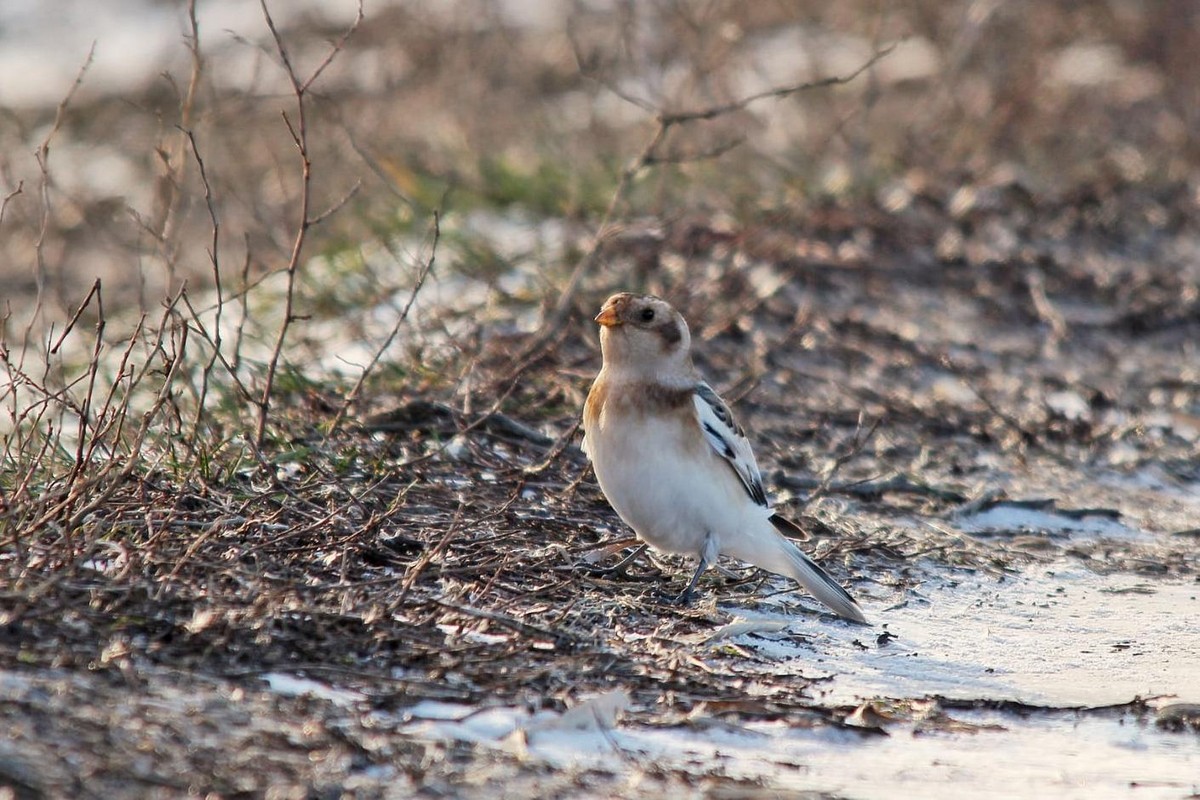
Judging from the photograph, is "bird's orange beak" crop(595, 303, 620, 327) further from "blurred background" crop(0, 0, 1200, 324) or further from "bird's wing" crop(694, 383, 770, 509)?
"blurred background" crop(0, 0, 1200, 324)

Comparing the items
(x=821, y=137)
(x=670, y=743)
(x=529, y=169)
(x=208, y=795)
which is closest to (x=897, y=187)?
(x=821, y=137)

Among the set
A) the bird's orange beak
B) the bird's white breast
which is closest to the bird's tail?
the bird's white breast

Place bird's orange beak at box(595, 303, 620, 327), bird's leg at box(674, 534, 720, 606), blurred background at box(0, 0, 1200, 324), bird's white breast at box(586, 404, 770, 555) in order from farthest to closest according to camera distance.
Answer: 1. blurred background at box(0, 0, 1200, 324)
2. bird's orange beak at box(595, 303, 620, 327)
3. bird's leg at box(674, 534, 720, 606)
4. bird's white breast at box(586, 404, 770, 555)

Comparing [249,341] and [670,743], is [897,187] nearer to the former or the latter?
[249,341]

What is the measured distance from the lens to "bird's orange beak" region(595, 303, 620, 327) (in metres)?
4.64

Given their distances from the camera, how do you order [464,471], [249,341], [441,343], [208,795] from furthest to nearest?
[249,341], [441,343], [464,471], [208,795]

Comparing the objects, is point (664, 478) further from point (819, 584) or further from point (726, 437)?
point (819, 584)

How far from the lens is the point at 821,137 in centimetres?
1017

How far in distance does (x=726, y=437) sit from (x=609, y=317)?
0.47 m

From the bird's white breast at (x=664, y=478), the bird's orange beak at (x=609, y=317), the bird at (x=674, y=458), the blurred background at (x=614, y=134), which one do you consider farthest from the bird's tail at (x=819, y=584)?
the blurred background at (x=614, y=134)

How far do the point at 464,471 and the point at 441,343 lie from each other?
1186 mm

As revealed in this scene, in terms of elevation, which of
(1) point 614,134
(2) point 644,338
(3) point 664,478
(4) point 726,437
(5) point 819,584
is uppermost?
(1) point 614,134

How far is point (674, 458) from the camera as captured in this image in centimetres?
444

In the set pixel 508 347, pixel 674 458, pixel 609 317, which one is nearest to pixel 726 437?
pixel 674 458
